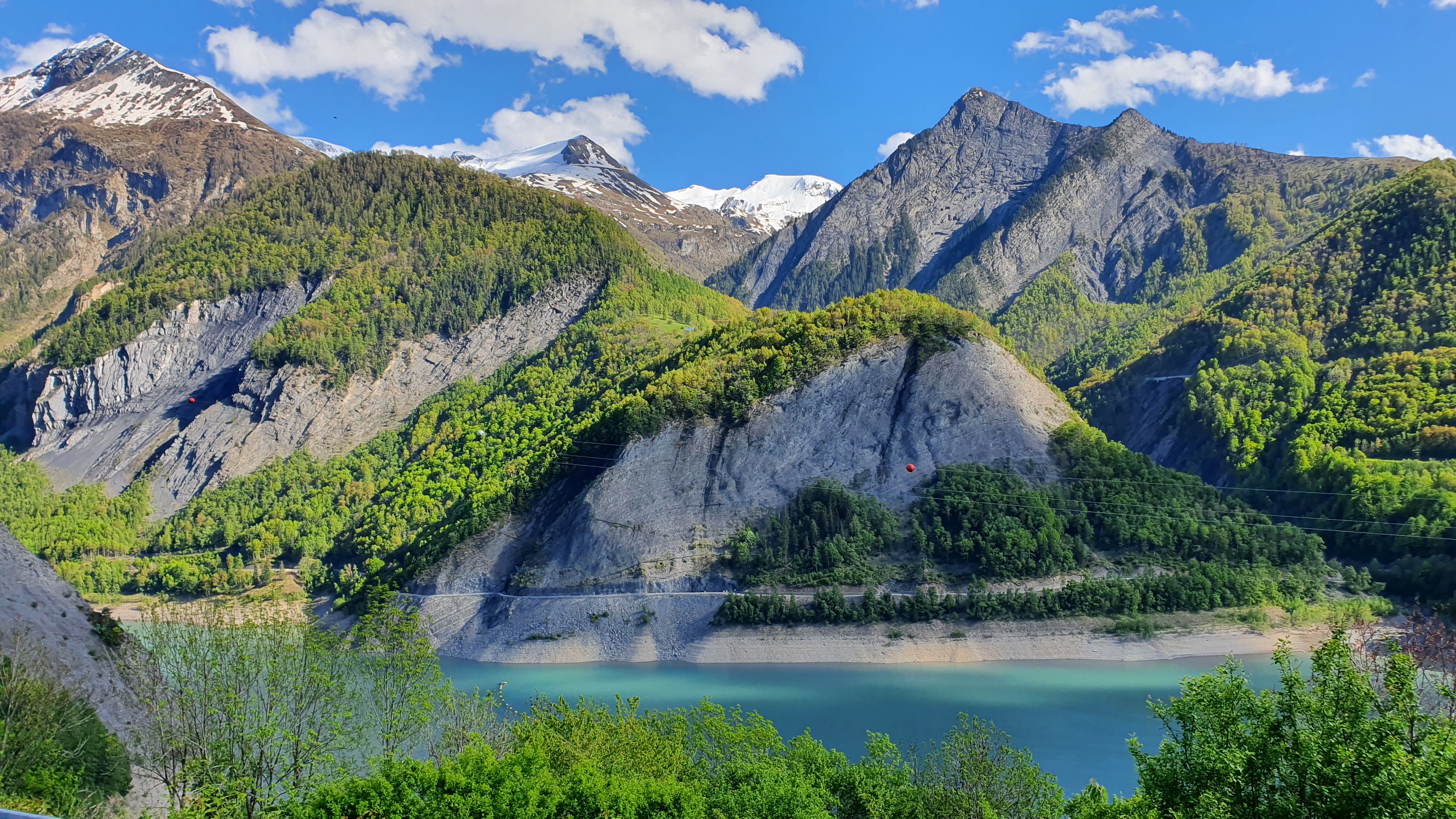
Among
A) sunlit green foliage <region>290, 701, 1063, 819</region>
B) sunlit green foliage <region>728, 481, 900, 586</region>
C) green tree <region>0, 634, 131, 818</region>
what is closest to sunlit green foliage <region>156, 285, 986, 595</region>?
sunlit green foliage <region>728, 481, 900, 586</region>

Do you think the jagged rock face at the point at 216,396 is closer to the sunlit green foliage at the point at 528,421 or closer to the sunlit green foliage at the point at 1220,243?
the sunlit green foliage at the point at 528,421

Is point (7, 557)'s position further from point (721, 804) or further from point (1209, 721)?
point (1209, 721)

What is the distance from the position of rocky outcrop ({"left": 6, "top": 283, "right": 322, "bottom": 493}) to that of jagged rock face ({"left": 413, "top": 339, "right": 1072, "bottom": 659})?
216ft

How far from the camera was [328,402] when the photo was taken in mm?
116625

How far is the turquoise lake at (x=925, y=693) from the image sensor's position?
41.0 meters

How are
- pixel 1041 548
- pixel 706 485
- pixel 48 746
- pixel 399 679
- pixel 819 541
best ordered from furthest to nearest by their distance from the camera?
pixel 706 485 < pixel 819 541 < pixel 1041 548 < pixel 399 679 < pixel 48 746

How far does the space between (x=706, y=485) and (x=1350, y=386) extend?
213 ft

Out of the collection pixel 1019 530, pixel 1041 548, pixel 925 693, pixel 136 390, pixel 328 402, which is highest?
pixel 136 390

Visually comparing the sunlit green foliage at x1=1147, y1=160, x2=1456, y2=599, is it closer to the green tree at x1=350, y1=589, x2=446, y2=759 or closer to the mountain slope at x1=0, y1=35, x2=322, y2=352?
the green tree at x1=350, y1=589, x2=446, y2=759

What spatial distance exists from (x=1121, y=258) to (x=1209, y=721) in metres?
175

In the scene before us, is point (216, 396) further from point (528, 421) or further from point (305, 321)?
point (528, 421)

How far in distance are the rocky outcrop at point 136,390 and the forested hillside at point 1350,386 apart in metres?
116

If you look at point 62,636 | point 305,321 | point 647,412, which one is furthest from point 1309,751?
point 305,321

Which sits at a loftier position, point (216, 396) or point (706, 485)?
point (216, 396)
